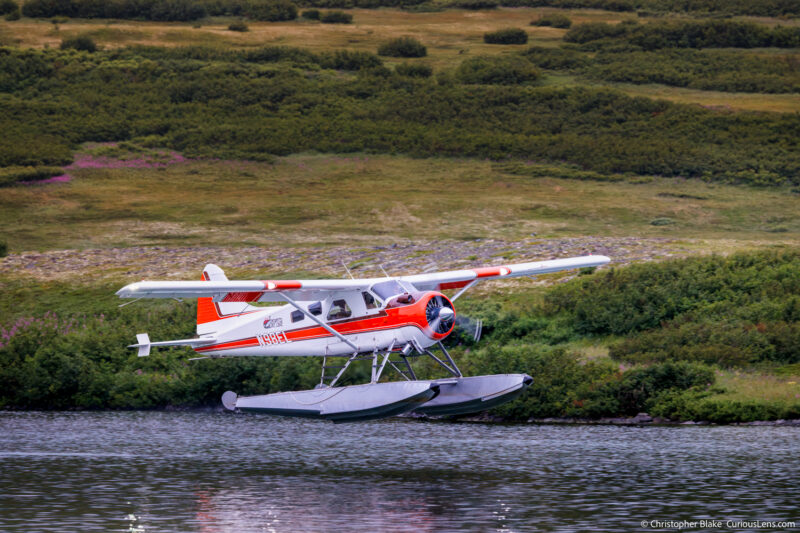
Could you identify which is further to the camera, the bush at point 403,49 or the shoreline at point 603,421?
the bush at point 403,49

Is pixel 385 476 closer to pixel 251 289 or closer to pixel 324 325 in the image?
pixel 324 325

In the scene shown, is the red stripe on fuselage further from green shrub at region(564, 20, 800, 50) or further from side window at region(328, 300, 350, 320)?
green shrub at region(564, 20, 800, 50)

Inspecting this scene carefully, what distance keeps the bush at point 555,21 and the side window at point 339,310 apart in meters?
83.7

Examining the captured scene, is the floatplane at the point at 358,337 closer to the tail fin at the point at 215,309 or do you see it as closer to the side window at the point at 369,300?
the side window at the point at 369,300

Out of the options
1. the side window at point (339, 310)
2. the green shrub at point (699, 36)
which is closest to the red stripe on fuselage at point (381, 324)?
the side window at point (339, 310)

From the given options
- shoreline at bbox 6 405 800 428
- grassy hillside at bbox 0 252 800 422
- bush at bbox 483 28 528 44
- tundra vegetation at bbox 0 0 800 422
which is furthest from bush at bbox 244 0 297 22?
shoreline at bbox 6 405 800 428

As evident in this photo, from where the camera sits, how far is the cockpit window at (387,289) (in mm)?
24750

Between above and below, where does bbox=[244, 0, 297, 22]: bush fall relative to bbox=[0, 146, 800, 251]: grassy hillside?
above

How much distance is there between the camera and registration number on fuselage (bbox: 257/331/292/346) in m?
26.9

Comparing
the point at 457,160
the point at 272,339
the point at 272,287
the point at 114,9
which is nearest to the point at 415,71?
the point at 457,160

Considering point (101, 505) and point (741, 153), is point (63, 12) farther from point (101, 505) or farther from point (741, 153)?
point (101, 505)

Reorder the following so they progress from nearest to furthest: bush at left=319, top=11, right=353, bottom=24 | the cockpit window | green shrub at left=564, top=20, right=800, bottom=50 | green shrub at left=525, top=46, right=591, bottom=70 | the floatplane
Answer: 1. the floatplane
2. the cockpit window
3. green shrub at left=525, top=46, right=591, bottom=70
4. green shrub at left=564, top=20, right=800, bottom=50
5. bush at left=319, top=11, right=353, bottom=24

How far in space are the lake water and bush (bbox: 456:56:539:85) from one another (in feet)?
183

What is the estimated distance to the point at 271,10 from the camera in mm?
107812
